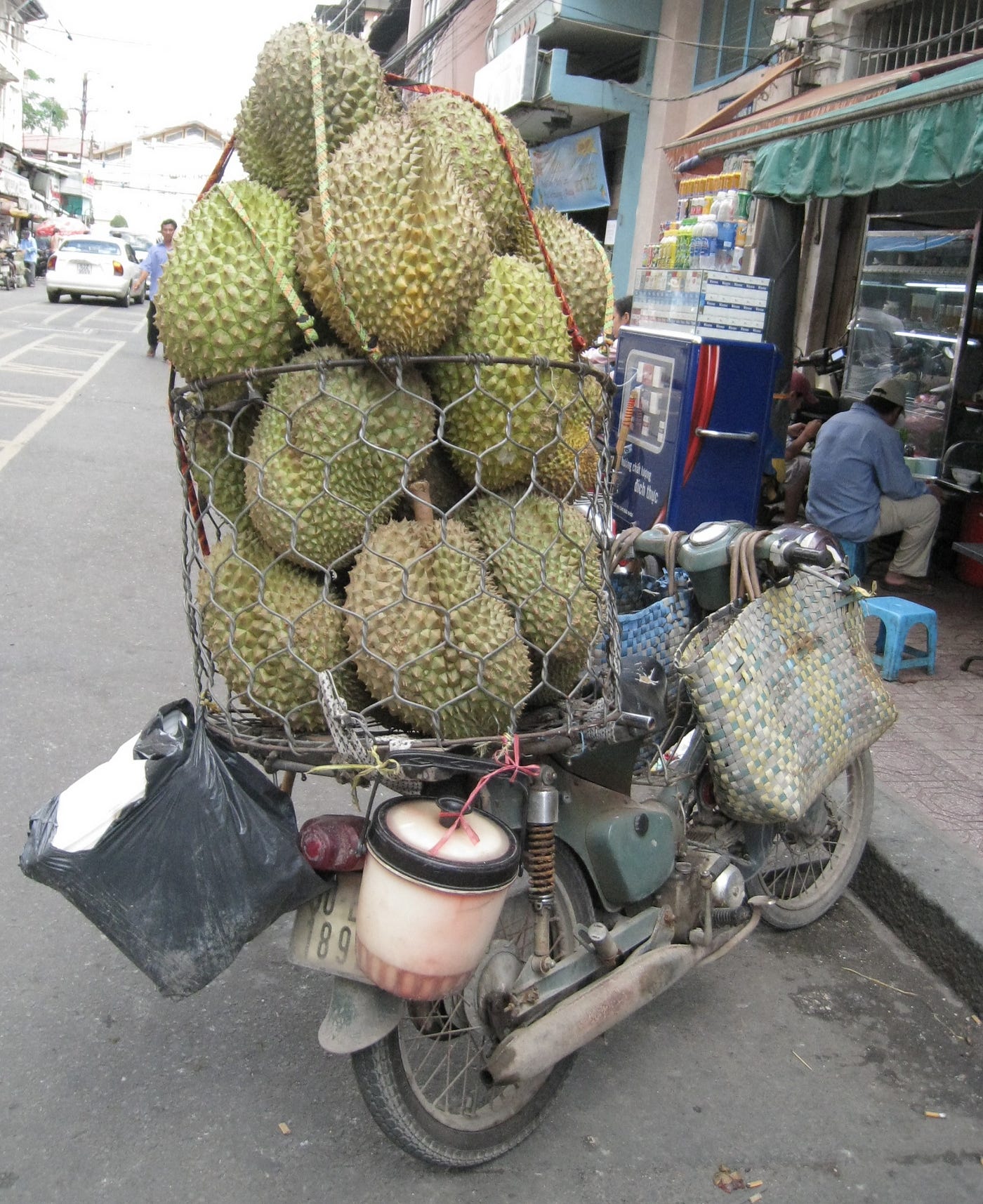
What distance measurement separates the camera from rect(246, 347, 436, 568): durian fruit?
1836mm

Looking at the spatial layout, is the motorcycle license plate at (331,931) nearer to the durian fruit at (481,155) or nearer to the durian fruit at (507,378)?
the durian fruit at (507,378)

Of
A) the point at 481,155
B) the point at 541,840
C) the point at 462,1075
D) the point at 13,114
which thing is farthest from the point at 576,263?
the point at 13,114

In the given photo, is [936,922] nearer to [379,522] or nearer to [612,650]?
[612,650]

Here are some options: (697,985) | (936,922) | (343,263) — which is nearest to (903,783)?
(936,922)

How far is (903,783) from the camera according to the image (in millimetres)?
3859

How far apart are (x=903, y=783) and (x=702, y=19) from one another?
32.8 ft

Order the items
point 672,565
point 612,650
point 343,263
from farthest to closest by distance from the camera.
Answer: point 672,565 → point 612,650 → point 343,263

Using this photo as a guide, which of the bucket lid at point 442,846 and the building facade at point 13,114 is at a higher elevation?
the building facade at point 13,114

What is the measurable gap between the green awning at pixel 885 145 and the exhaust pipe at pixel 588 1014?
354 centimetres

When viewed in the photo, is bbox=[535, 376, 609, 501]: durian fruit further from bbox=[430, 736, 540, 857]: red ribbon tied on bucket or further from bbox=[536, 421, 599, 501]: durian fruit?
bbox=[430, 736, 540, 857]: red ribbon tied on bucket

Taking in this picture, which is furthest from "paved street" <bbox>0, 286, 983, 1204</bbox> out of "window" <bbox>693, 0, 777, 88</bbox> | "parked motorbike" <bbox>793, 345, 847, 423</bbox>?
"window" <bbox>693, 0, 777, 88</bbox>

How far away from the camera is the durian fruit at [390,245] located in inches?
69.5

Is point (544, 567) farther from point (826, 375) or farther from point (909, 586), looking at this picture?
point (826, 375)

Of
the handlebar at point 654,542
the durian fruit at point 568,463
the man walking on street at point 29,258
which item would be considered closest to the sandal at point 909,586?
the handlebar at point 654,542
